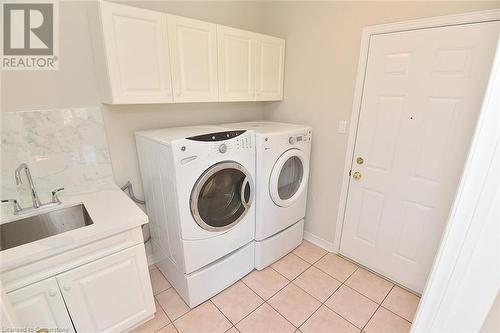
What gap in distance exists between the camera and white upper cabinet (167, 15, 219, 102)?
64.4 inches

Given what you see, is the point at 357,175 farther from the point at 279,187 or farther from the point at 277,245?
the point at 277,245

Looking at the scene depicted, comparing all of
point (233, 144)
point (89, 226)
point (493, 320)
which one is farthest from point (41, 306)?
point (493, 320)

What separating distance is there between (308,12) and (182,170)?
5.90 ft

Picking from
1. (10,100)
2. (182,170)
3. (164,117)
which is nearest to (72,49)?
(10,100)

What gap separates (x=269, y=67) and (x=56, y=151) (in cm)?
185

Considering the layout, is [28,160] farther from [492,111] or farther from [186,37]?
[492,111]

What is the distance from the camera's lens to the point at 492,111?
2.89 ft

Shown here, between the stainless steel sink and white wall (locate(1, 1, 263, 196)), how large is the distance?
1.27 ft

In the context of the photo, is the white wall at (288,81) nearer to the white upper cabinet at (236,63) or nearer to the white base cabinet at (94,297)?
the white upper cabinet at (236,63)

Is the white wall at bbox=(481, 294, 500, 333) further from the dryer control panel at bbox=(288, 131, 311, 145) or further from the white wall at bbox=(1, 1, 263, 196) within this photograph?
the white wall at bbox=(1, 1, 263, 196)

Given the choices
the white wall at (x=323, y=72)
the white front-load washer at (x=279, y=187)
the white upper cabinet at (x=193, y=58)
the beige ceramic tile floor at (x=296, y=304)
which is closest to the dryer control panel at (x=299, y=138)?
the white front-load washer at (x=279, y=187)

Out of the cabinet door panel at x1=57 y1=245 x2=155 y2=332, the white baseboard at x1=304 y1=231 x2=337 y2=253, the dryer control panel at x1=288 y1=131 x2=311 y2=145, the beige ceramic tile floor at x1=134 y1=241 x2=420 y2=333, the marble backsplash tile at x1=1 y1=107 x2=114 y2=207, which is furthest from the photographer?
the white baseboard at x1=304 y1=231 x2=337 y2=253

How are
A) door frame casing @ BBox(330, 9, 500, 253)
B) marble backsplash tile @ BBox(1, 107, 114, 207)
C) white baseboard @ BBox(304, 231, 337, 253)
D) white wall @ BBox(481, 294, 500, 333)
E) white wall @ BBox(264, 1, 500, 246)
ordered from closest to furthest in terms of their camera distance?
1. white wall @ BBox(481, 294, 500, 333)
2. door frame casing @ BBox(330, 9, 500, 253)
3. marble backsplash tile @ BBox(1, 107, 114, 207)
4. white wall @ BBox(264, 1, 500, 246)
5. white baseboard @ BBox(304, 231, 337, 253)

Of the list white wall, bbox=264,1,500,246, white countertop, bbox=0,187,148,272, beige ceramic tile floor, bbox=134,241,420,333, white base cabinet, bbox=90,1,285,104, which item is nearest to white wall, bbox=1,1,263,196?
white base cabinet, bbox=90,1,285,104
